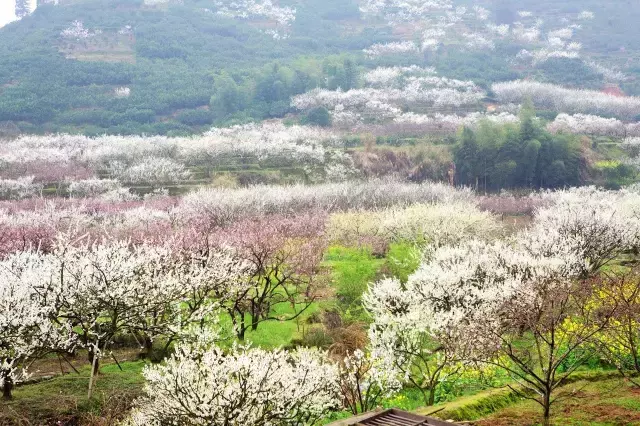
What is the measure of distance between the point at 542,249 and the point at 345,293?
11089 mm

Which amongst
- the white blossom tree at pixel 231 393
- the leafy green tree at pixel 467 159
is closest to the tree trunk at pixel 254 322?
the white blossom tree at pixel 231 393

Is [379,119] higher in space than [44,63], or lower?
lower

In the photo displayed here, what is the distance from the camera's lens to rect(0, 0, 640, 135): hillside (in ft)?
419

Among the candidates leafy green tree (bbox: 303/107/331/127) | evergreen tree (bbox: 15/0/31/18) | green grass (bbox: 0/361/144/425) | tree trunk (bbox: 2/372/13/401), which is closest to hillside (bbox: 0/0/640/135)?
leafy green tree (bbox: 303/107/331/127)

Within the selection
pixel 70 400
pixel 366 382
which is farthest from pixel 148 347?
pixel 366 382

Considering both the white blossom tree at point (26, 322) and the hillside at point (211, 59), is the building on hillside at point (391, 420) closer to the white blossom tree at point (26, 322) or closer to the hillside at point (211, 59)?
the white blossom tree at point (26, 322)

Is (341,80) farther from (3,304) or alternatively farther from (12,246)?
(3,304)

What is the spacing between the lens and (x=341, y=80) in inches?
5640

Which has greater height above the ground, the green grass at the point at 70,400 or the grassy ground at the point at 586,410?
the grassy ground at the point at 586,410

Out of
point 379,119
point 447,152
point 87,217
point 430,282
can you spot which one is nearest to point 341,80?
point 379,119

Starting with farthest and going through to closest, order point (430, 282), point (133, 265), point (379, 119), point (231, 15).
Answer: point (231, 15)
point (379, 119)
point (430, 282)
point (133, 265)

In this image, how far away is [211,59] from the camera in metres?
164

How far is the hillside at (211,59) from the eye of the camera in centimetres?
12756

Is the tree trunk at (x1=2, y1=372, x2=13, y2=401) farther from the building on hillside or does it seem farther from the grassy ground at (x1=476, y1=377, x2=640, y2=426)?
the grassy ground at (x1=476, y1=377, x2=640, y2=426)
